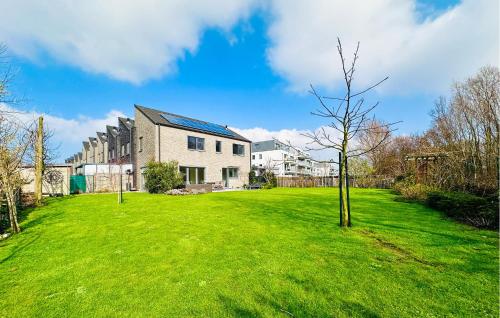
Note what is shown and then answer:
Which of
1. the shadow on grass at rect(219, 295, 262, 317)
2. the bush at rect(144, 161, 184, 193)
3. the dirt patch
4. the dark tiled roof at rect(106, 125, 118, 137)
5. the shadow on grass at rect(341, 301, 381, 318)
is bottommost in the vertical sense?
the shadow on grass at rect(219, 295, 262, 317)

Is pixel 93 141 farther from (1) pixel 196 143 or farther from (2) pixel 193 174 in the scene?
(2) pixel 193 174

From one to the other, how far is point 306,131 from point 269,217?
3.57 m

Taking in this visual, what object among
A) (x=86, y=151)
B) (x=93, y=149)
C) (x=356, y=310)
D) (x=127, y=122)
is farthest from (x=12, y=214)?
(x=86, y=151)

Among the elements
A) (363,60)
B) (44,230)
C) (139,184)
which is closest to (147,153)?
(139,184)

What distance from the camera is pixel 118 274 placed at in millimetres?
4324

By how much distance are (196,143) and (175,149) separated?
290 cm

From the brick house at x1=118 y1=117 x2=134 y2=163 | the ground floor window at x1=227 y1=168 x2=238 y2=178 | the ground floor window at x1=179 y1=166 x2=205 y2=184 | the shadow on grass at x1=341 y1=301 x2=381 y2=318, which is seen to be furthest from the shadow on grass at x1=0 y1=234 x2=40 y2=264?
the ground floor window at x1=227 y1=168 x2=238 y2=178

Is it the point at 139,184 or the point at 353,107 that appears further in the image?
the point at 139,184

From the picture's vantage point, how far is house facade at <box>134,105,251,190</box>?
73.1 ft

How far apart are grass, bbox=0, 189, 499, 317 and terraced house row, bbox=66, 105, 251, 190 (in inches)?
613

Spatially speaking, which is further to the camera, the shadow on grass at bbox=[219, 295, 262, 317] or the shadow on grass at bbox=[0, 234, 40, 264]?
the shadow on grass at bbox=[0, 234, 40, 264]

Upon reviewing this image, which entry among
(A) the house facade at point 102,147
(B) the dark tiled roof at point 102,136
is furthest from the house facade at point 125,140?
(B) the dark tiled roof at point 102,136

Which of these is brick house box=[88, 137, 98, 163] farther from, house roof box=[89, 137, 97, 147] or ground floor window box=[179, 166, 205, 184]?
ground floor window box=[179, 166, 205, 184]

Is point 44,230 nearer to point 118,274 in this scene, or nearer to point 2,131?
point 2,131
